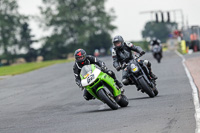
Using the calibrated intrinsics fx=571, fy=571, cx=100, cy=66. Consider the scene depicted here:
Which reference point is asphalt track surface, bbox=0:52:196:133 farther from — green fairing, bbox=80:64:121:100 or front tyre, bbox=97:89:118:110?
green fairing, bbox=80:64:121:100

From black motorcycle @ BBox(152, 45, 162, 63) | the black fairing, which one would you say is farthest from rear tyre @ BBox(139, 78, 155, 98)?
black motorcycle @ BBox(152, 45, 162, 63)

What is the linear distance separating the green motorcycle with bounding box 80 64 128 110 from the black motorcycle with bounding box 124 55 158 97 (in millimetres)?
1542

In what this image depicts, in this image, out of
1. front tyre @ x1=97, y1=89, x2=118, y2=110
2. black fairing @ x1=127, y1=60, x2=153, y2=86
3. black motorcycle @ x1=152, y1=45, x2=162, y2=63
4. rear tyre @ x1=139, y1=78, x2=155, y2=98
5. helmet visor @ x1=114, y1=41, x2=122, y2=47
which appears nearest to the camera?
front tyre @ x1=97, y1=89, x2=118, y2=110

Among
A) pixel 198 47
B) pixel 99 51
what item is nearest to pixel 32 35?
pixel 99 51

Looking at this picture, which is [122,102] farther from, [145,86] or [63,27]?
[63,27]

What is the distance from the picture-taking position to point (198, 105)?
420 inches

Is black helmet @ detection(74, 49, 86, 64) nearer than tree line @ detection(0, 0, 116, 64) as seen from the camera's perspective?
Yes

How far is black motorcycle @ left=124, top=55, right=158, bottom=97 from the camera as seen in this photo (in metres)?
13.6

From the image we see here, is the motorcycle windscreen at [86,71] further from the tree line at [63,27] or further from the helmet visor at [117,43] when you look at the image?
the tree line at [63,27]

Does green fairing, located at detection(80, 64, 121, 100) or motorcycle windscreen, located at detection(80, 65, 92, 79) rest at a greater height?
motorcycle windscreen, located at detection(80, 65, 92, 79)

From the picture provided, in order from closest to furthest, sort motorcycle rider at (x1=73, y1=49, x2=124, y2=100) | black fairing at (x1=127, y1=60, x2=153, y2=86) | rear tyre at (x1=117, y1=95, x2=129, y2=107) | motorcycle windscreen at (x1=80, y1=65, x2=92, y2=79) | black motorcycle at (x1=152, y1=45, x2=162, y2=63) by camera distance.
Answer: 1. motorcycle windscreen at (x1=80, y1=65, x2=92, y2=79)
2. rear tyre at (x1=117, y1=95, x2=129, y2=107)
3. motorcycle rider at (x1=73, y1=49, x2=124, y2=100)
4. black fairing at (x1=127, y1=60, x2=153, y2=86)
5. black motorcycle at (x1=152, y1=45, x2=162, y2=63)

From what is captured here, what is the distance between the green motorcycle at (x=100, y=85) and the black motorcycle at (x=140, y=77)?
1.54 meters

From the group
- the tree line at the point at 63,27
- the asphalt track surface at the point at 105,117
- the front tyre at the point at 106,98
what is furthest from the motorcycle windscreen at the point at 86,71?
the tree line at the point at 63,27

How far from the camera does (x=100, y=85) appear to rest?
465 inches
